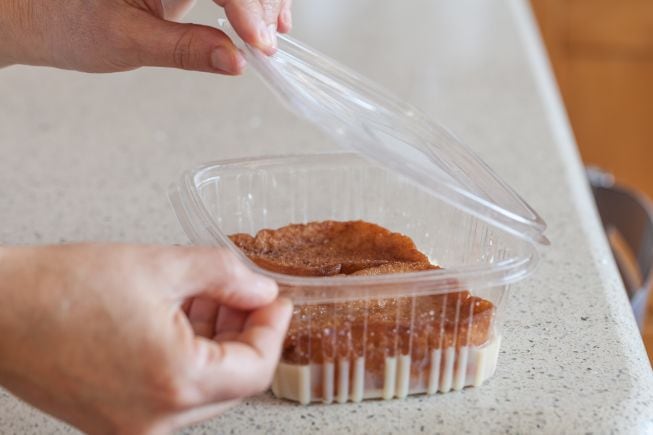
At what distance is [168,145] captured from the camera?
4.33 ft

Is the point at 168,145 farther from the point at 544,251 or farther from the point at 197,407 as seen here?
the point at 197,407

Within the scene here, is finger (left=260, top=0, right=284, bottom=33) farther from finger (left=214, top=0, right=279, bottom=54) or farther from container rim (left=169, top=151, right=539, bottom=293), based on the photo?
container rim (left=169, top=151, right=539, bottom=293)

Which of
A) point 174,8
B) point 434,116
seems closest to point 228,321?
point 174,8

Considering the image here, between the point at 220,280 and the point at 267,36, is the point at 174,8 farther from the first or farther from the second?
the point at 220,280

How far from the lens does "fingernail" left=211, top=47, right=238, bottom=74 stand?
88 cm

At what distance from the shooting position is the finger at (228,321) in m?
0.71

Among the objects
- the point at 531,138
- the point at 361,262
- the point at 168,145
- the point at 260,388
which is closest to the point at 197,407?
the point at 260,388

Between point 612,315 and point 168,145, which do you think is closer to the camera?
point 612,315

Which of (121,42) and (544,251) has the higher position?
(121,42)

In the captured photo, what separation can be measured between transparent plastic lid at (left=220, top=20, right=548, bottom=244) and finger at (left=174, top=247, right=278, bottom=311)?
145 millimetres

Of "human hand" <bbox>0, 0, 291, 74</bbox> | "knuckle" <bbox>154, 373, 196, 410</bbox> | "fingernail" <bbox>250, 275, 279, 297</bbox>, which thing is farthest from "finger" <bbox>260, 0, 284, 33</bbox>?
"knuckle" <bbox>154, 373, 196, 410</bbox>

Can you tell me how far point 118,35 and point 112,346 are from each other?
481mm

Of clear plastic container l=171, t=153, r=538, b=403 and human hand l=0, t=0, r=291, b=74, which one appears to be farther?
human hand l=0, t=0, r=291, b=74

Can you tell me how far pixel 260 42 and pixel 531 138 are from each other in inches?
25.4
